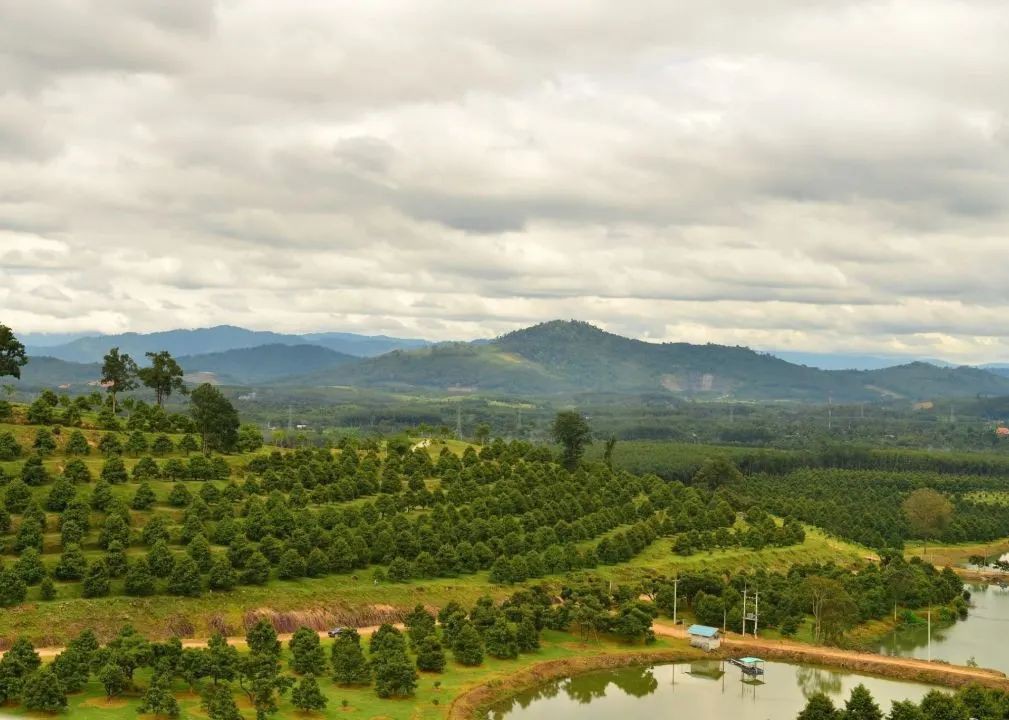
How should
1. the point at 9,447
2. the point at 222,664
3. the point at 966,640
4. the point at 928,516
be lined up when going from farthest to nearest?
1. the point at 928,516
2. the point at 9,447
3. the point at 966,640
4. the point at 222,664

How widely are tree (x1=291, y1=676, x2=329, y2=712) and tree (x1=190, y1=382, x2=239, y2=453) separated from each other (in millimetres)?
54713

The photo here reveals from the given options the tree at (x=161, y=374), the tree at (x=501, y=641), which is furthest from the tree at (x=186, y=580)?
the tree at (x=161, y=374)

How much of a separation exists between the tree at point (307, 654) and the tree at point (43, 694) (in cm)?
1509

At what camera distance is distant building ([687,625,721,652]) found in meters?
78.9

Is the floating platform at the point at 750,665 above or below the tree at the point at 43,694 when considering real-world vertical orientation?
below

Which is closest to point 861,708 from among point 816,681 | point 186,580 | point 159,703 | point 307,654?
point 816,681

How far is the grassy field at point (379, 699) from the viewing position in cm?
5550

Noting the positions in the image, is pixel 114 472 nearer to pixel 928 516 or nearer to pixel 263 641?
pixel 263 641

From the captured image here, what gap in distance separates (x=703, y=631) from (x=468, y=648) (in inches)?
847

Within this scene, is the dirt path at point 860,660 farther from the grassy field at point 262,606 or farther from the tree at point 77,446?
the tree at point 77,446

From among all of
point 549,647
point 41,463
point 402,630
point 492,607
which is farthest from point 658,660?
point 41,463

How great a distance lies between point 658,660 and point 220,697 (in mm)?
36436

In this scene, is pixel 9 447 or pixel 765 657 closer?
pixel 765 657

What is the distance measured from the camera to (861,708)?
190 ft
